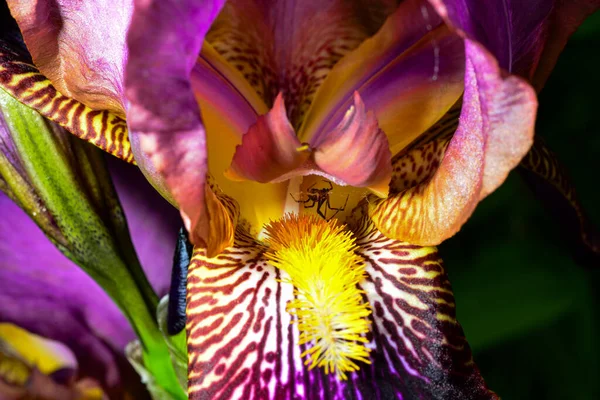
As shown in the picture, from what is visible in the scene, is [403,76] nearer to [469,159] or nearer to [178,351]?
[469,159]

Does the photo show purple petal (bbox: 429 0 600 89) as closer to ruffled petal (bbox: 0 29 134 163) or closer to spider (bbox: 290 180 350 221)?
spider (bbox: 290 180 350 221)

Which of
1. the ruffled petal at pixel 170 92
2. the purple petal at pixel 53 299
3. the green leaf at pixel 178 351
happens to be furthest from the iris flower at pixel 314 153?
the purple petal at pixel 53 299

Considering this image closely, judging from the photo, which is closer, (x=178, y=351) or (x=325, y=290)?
(x=325, y=290)

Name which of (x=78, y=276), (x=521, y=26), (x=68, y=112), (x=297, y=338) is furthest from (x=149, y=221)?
(x=521, y=26)

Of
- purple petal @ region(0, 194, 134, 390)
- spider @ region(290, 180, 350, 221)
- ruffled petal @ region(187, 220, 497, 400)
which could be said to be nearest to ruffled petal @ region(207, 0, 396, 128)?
spider @ region(290, 180, 350, 221)

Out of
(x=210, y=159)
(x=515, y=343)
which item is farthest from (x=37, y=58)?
(x=515, y=343)

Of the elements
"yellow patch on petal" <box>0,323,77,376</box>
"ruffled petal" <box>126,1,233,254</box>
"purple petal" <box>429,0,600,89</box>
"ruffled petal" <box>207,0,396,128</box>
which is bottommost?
"yellow patch on petal" <box>0,323,77,376</box>
